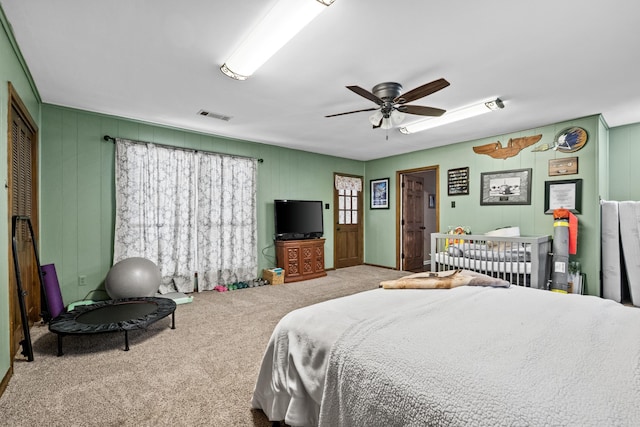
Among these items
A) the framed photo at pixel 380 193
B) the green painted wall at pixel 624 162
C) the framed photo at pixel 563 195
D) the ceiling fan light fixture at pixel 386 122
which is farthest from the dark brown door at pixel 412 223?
the ceiling fan light fixture at pixel 386 122

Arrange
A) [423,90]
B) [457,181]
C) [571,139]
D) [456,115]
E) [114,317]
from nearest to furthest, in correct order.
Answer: [423,90], [114,317], [456,115], [571,139], [457,181]

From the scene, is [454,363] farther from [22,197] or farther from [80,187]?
[80,187]

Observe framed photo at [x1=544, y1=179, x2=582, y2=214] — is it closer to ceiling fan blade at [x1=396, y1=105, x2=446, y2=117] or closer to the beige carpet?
ceiling fan blade at [x1=396, y1=105, x2=446, y2=117]

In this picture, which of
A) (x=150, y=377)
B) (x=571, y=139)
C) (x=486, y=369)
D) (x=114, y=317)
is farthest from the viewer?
(x=571, y=139)

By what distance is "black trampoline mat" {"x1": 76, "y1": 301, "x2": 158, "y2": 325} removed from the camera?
2.79 meters

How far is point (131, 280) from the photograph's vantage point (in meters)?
3.53

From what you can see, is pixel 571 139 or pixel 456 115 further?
pixel 571 139

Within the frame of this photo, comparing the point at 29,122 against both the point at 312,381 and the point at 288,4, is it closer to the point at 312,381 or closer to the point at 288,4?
the point at 288,4

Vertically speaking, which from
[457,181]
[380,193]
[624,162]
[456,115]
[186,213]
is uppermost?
[456,115]

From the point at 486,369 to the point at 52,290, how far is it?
415 centimetres

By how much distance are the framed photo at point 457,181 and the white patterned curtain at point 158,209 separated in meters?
4.40

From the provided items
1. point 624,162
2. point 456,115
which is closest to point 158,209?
point 456,115

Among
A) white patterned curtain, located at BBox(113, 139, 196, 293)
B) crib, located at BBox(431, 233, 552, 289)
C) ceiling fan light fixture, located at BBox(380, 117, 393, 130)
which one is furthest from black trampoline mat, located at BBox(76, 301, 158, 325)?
crib, located at BBox(431, 233, 552, 289)

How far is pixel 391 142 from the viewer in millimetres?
5395
